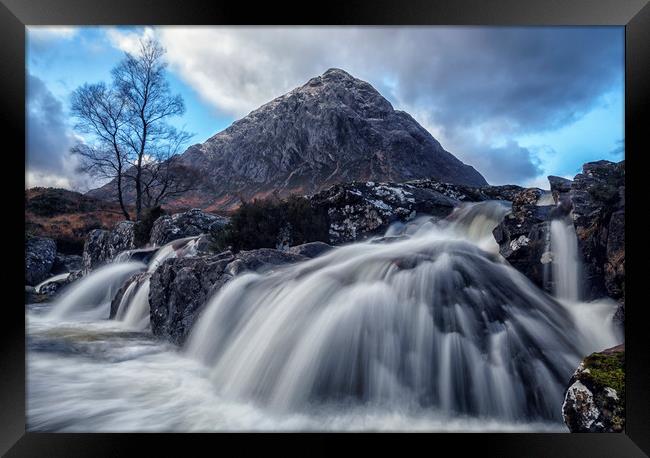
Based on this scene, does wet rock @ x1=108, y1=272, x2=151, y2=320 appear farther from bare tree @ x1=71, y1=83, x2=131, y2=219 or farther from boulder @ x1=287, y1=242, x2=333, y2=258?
boulder @ x1=287, y1=242, x2=333, y2=258

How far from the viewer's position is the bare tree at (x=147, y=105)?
143 inches

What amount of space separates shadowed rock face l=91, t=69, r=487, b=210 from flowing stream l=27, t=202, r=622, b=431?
200cm

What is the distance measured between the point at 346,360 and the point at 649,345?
2272 millimetres

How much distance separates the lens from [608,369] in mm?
2400

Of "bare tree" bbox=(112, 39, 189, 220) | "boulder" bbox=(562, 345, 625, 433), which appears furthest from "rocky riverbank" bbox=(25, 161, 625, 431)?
"bare tree" bbox=(112, 39, 189, 220)

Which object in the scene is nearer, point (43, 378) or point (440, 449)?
point (440, 449)

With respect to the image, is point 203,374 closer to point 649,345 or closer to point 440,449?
point 440,449

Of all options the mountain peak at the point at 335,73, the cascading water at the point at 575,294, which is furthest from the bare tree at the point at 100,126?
the cascading water at the point at 575,294

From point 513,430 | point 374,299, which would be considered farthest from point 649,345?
point 374,299

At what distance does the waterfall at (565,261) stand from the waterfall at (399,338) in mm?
201

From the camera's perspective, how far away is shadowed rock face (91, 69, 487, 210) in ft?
16.2

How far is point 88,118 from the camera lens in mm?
3811

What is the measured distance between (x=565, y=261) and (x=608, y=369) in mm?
1186

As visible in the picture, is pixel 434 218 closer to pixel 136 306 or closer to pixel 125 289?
pixel 136 306
